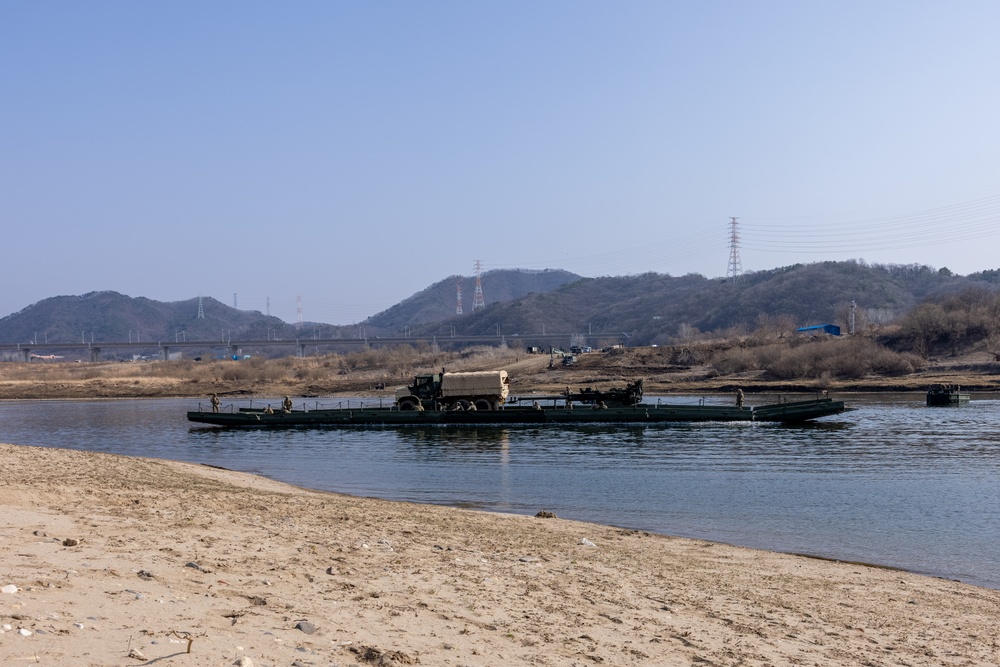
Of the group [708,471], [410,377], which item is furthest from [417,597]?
[410,377]

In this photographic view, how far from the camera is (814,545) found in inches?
675

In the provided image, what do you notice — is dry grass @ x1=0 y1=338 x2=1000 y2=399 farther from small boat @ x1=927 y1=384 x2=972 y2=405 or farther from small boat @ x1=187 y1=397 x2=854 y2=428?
small boat @ x1=187 y1=397 x2=854 y2=428

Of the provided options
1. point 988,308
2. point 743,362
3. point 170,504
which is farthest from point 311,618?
point 988,308

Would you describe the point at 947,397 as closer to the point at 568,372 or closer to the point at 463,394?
the point at 463,394

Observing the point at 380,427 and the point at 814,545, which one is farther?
the point at 380,427

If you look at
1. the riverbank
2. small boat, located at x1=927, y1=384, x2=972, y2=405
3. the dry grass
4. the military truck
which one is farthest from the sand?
the dry grass

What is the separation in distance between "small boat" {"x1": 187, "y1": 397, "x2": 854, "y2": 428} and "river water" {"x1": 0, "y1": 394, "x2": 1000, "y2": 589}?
1083 mm

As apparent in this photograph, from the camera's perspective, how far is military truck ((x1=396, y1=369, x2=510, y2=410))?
53.2 m

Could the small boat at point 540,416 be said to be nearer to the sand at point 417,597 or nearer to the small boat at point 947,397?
the small boat at point 947,397

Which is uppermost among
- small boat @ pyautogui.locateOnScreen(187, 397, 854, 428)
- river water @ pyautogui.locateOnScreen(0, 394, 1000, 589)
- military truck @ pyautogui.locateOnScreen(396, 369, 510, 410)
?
military truck @ pyautogui.locateOnScreen(396, 369, 510, 410)

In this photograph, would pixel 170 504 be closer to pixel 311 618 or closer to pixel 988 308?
pixel 311 618

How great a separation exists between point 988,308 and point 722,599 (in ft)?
297

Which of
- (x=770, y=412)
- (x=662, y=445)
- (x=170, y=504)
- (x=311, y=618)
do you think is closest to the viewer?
(x=311, y=618)

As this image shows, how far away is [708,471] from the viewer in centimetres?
2925
